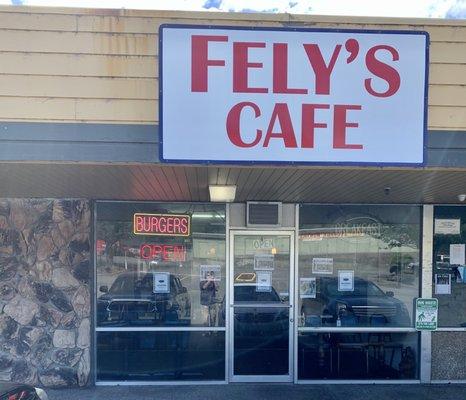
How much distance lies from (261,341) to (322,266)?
1.31 metres

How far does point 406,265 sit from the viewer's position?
660 cm

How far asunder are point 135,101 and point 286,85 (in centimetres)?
124

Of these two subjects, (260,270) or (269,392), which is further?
(260,270)

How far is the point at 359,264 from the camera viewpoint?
659 centimetres

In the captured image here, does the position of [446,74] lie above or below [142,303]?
above

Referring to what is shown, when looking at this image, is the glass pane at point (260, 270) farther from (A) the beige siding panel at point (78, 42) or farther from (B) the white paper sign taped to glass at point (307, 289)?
(A) the beige siding panel at point (78, 42)

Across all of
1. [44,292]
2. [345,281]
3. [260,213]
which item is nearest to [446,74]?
[260,213]

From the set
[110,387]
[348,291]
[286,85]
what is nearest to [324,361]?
[348,291]

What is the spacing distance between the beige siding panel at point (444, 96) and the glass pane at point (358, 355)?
3.62m

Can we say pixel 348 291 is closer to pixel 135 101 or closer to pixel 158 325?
pixel 158 325

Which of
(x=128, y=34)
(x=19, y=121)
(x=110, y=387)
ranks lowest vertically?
(x=110, y=387)

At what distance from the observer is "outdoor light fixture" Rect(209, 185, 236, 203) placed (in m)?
5.10

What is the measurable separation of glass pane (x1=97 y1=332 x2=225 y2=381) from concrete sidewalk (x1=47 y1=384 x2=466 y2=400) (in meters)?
0.17

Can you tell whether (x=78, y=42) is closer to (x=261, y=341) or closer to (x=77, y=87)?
(x=77, y=87)
